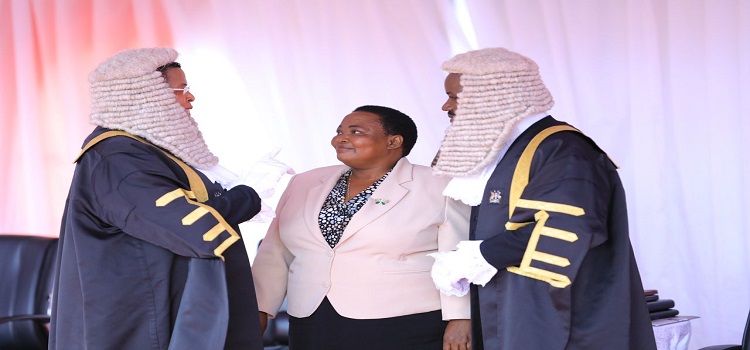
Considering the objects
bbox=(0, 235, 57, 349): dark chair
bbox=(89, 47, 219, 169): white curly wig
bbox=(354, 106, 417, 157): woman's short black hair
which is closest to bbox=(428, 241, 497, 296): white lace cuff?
bbox=(354, 106, 417, 157): woman's short black hair

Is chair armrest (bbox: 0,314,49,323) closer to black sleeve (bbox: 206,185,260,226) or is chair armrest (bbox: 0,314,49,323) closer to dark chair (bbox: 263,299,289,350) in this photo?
dark chair (bbox: 263,299,289,350)

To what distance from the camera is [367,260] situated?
3.72 meters

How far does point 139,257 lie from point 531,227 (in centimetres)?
135

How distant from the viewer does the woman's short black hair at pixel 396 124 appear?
4.07 meters

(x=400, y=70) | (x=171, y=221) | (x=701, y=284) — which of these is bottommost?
(x=701, y=284)

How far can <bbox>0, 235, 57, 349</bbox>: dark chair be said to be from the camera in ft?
15.9

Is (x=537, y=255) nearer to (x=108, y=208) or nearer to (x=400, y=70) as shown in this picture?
(x=108, y=208)

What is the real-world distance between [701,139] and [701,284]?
810mm

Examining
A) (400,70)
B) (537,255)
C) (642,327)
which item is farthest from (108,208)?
(400,70)

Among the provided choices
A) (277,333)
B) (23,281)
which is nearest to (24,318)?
(23,281)

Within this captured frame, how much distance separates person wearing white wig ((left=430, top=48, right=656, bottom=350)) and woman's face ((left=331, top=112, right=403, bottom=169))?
0.52m

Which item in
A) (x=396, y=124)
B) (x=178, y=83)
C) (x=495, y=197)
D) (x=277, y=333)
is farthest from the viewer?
(x=277, y=333)

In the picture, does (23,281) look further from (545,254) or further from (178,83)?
(545,254)

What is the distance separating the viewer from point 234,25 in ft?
20.4
